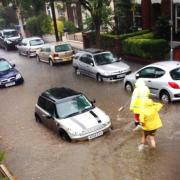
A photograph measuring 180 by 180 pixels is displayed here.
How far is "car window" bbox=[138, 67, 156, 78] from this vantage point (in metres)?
17.2

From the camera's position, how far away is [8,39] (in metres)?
38.9

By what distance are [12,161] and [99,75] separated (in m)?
10.1

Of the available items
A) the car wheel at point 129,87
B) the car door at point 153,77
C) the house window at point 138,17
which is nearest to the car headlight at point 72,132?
the car door at point 153,77

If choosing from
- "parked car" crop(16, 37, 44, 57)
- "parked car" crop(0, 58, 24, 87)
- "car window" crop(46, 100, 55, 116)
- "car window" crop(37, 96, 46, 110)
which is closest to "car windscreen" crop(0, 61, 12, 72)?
"parked car" crop(0, 58, 24, 87)

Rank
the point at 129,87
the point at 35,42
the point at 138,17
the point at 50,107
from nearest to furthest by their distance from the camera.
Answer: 1. the point at 50,107
2. the point at 129,87
3. the point at 138,17
4. the point at 35,42

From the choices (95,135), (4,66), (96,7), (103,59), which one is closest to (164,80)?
(95,135)

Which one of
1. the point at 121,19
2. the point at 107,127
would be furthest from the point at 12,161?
the point at 121,19

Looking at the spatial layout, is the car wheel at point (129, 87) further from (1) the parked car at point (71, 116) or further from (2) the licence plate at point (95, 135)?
(2) the licence plate at point (95, 135)

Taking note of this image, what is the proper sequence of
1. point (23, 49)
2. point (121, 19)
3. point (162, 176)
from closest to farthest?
point (162, 176) → point (121, 19) → point (23, 49)

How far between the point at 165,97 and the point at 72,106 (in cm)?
419

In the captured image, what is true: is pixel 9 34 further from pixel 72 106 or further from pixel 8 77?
pixel 72 106

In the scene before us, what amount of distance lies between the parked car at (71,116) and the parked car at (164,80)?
3.21 metres

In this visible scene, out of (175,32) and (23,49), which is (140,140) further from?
(23,49)

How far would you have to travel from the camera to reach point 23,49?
34.0 m
